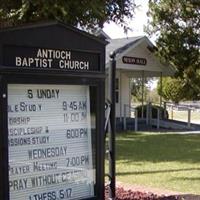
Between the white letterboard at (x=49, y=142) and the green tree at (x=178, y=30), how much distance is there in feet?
78.4

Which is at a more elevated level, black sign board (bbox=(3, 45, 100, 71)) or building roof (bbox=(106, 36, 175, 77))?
building roof (bbox=(106, 36, 175, 77))

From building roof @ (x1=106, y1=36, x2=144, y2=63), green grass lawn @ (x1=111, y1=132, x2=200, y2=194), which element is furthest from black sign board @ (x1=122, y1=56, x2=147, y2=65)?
green grass lawn @ (x1=111, y1=132, x2=200, y2=194)

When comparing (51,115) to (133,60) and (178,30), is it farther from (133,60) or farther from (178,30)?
(178,30)

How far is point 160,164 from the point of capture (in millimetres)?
Result: 12539

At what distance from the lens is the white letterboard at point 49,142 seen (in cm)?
524

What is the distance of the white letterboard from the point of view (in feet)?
17.2

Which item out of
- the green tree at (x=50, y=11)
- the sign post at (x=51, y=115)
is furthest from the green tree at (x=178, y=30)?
the sign post at (x=51, y=115)

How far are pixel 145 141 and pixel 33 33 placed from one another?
14479mm

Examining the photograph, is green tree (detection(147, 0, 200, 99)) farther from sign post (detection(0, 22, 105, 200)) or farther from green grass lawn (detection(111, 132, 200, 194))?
sign post (detection(0, 22, 105, 200))

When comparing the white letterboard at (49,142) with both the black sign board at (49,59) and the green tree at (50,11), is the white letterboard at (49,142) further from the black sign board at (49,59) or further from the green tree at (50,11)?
the green tree at (50,11)

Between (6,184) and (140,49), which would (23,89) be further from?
(140,49)

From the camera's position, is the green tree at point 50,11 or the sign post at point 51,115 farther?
the green tree at point 50,11

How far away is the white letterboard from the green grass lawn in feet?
11.4

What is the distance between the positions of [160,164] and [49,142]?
733 centimetres
